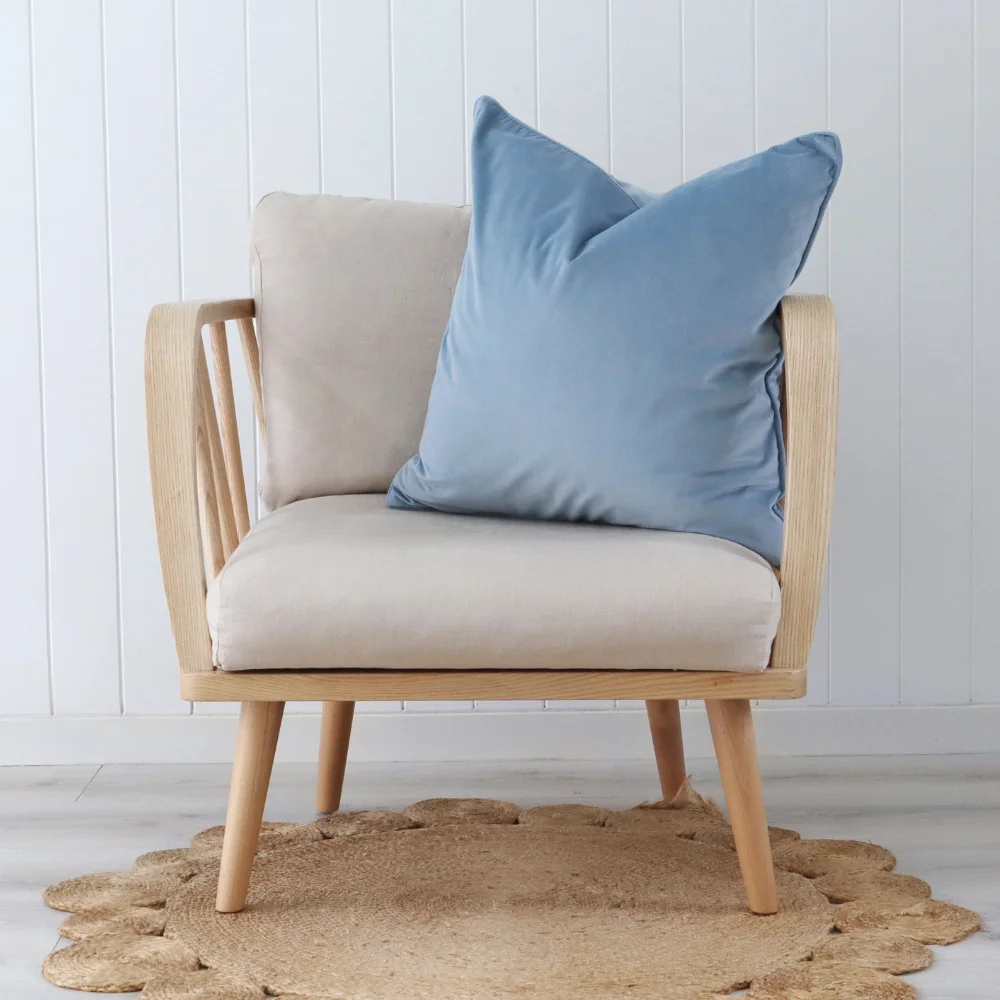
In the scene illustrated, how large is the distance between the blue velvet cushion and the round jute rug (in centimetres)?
37

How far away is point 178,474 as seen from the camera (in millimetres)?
1153

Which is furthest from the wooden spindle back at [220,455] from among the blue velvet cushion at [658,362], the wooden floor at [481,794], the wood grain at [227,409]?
the wooden floor at [481,794]

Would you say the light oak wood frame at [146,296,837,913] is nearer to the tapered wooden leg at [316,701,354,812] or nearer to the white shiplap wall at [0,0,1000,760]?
the tapered wooden leg at [316,701,354,812]

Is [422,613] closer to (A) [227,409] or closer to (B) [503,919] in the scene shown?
(B) [503,919]

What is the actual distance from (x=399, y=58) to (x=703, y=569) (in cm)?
105

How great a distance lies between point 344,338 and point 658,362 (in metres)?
0.44

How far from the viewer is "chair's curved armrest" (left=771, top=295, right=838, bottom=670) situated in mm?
1151

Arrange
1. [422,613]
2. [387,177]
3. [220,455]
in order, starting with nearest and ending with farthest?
[422,613] → [220,455] → [387,177]

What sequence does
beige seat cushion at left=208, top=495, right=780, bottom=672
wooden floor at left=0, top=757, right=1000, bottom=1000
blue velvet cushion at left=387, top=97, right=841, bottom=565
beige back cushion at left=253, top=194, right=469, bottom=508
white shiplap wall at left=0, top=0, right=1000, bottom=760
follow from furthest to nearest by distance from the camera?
white shiplap wall at left=0, top=0, right=1000, bottom=760 < beige back cushion at left=253, top=194, right=469, bottom=508 < wooden floor at left=0, top=757, right=1000, bottom=1000 < blue velvet cushion at left=387, top=97, right=841, bottom=565 < beige seat cushion at left=208, top=495, right=780, bottom=672

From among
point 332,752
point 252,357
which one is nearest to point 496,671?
point 332,752

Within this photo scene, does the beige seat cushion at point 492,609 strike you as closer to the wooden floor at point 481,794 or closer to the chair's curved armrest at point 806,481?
the chair's curved armrest at point 806,481

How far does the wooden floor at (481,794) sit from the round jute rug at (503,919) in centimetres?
5

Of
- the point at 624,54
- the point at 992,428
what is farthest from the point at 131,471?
the point at 992,428

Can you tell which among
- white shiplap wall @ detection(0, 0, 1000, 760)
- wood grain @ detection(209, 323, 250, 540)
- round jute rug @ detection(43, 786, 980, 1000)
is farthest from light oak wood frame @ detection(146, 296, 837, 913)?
white shiplap wall @ detection(0, 0, 1000, 760)
